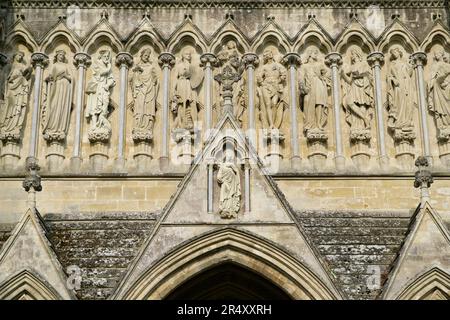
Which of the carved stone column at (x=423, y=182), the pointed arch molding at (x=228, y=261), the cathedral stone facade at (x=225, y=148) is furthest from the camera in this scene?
the carved stone column at (x=423, y=182)

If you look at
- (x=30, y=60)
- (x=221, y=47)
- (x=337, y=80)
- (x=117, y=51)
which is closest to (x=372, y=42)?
(x=337, y=80)

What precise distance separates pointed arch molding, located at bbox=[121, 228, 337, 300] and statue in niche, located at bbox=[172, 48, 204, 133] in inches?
120

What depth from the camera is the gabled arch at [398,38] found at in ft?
59.2

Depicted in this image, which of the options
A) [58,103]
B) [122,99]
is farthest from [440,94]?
[58,103]


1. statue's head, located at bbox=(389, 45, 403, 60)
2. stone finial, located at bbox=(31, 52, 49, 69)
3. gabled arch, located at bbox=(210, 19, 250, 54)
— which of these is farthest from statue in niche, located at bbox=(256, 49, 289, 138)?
stone finial, located at bbox=(31, 52, 49, 69)

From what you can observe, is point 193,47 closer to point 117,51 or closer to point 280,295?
point 117,51

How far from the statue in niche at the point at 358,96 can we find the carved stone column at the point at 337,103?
14 centimetres

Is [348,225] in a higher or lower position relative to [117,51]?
lower

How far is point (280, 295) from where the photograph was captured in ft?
50.9

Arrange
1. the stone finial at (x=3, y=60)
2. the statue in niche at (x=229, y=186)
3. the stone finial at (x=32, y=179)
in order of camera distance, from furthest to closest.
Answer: the stone finial at (x=3, y=60) → the stone finial at (x=32, y=179) → the statue in niche at (x=229, y=186)

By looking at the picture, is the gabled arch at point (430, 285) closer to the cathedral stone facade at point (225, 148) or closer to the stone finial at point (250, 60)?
the cathedral stone facade at point (225, 148)

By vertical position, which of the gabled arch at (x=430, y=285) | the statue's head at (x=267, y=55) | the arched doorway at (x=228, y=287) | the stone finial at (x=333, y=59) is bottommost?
the gabled arch at (x=430, y=285)

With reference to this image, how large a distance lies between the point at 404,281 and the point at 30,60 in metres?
7.75

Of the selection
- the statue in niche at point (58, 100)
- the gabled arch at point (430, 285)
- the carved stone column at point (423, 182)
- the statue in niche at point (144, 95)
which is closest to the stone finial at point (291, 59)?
the statue in niche at point (144, 95)
